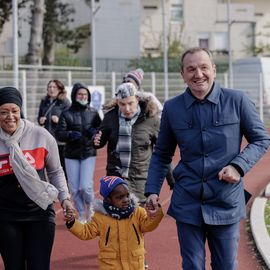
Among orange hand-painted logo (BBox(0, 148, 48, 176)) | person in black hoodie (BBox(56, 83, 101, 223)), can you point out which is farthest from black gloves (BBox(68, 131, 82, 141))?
orange hand-painted logo (BBox(0, 148, 48, 176))

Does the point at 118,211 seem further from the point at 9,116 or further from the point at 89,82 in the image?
the point at 89,82

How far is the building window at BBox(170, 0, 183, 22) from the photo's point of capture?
42.9 meters

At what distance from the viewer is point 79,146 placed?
27.5 feet

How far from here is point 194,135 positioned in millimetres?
4105

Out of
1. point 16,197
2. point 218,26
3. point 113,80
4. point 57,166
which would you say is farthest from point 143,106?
point 218,26

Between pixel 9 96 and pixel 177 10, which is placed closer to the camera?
pixel 9 96

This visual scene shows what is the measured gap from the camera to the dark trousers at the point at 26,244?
4.70m

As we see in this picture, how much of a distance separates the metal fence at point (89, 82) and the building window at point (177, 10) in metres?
16.5

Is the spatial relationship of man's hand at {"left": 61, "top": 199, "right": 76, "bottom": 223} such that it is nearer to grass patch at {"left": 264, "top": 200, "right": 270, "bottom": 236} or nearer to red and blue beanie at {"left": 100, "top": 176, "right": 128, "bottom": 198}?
red and blue beanie at {"left": 100, "top": 176, "right": 128, "bottom": 198}

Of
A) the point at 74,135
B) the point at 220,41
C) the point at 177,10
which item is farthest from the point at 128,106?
the point at 220,41

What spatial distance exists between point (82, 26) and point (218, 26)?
35.1 ft

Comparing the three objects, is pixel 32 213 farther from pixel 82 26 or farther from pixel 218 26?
pixel 218 26

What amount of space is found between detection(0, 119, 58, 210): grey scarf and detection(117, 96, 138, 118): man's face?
1.55 meters

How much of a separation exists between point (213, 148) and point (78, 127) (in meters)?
4.60
